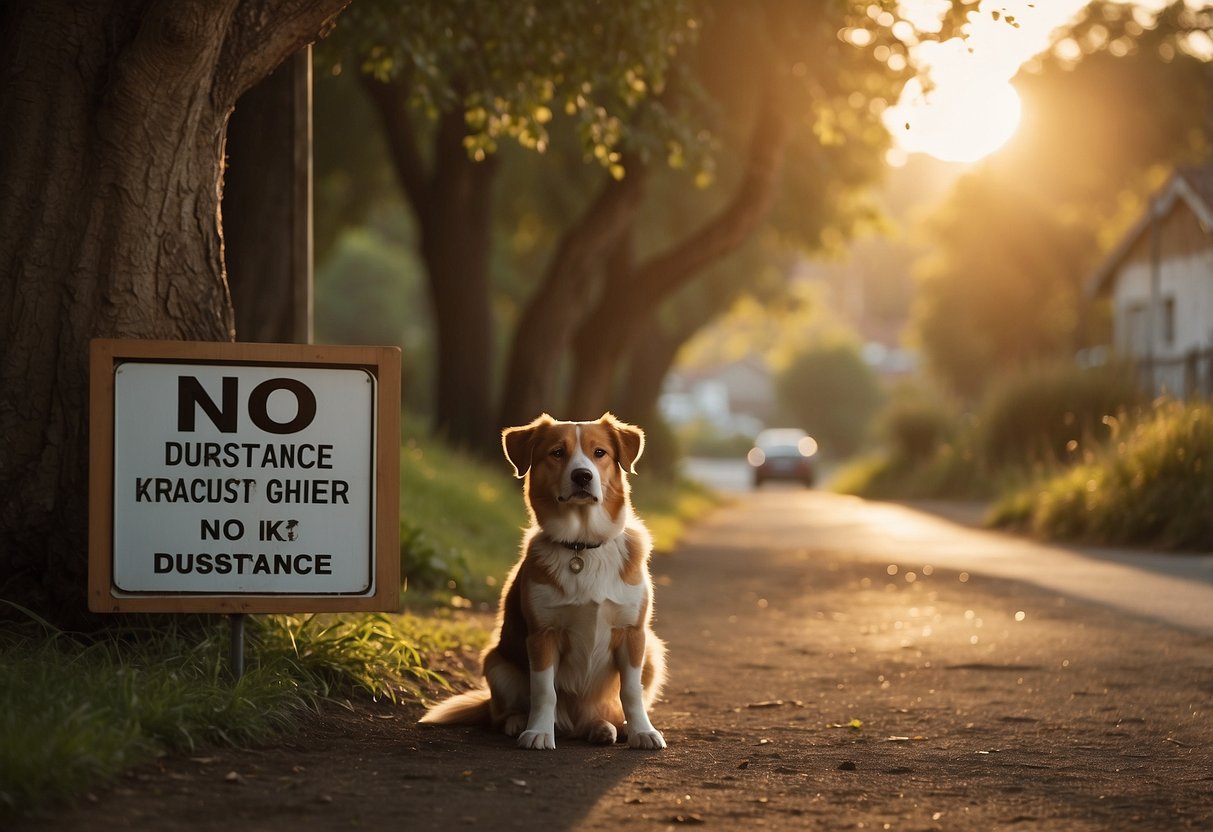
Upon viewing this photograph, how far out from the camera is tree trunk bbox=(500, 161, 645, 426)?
18.8 meters

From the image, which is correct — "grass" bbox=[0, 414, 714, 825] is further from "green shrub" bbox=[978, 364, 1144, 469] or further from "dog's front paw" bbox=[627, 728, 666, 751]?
"green shrub" bbox=[978, 364, 1144, 469]

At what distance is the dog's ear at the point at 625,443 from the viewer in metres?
6.30

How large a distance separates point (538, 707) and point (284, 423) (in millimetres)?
1474

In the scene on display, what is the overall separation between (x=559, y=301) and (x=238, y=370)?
42.8ft

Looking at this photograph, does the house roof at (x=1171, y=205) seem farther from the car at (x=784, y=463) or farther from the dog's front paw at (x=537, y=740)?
the dog's front paw at (x=537, y=740)

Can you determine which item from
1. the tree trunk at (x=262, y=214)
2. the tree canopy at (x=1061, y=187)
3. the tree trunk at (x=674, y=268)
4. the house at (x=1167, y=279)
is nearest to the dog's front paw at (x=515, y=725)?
the tree trunk at (x=262, y=214)

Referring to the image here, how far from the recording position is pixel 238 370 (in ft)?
20.2

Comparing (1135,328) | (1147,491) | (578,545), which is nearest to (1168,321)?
(1135,328)

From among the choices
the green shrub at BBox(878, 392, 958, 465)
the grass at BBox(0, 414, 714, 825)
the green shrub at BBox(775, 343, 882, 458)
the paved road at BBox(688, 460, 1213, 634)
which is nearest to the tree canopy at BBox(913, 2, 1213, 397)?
the green shrub at BBox(878, 392, 958, 465)

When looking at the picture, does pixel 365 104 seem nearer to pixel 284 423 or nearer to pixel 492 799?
pixel 284 423

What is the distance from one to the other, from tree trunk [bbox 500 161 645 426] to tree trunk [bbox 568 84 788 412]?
2.89ft

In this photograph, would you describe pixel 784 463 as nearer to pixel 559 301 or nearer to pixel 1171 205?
pixel 1171 205

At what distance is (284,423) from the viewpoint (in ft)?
20.4

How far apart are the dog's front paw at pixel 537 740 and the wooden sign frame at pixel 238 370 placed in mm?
776
